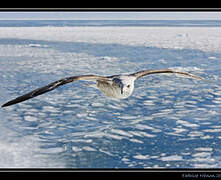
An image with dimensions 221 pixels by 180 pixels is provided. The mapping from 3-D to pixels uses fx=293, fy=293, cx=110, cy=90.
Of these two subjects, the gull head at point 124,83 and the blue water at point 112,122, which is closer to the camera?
the gull head at point 124,83

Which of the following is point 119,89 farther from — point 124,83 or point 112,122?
point 112,122

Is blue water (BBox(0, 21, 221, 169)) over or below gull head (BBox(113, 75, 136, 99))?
below

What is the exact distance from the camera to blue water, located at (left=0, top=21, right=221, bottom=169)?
9.11m

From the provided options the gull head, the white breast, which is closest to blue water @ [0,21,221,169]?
the white breast

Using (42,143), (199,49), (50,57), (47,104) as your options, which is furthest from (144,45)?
(42,143)

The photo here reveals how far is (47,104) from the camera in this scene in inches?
565

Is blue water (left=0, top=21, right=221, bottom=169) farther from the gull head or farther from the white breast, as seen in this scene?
the gull head

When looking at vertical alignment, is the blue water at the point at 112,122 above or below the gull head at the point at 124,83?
below

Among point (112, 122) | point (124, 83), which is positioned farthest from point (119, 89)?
point (112, 122)

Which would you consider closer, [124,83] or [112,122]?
[124,83]

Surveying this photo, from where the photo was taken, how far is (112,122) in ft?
39.1

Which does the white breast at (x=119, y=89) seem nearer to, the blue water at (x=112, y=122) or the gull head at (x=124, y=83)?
the gull head at (x=124, y=83)

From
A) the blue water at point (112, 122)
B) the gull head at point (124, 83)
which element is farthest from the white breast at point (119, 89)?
the blue water at point (112, 122)

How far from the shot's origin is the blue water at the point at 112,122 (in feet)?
29.9
